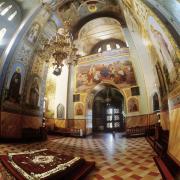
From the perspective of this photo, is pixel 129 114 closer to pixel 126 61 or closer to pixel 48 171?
pixel 126 61

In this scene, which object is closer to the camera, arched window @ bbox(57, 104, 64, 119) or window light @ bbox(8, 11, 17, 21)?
window light @ bbox(8, 11, 17, 21)

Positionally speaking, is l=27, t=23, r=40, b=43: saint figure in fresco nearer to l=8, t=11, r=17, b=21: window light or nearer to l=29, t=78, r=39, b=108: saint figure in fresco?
l=8, t=11, r=17, b=21: window light

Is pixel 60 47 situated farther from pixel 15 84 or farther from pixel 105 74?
pixel 105 74

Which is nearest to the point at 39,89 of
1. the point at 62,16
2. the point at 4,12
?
the point at 4,12

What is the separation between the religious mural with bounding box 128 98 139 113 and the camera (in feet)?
45.2

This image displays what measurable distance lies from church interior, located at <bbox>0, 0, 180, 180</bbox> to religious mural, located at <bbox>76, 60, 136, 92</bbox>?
10 centimetres

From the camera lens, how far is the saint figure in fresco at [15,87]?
10.2 m

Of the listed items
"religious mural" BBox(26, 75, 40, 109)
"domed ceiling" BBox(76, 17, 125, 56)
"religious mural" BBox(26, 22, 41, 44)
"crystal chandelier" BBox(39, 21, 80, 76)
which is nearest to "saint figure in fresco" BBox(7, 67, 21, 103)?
"religious mural" BBox(26, 75, 40, 109)

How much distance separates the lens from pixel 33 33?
1148cm

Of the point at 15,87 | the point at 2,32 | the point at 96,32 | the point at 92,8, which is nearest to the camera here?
the point at 2,32

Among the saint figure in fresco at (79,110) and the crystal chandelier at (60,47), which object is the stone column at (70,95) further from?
the crystal chandelier at (60,47)

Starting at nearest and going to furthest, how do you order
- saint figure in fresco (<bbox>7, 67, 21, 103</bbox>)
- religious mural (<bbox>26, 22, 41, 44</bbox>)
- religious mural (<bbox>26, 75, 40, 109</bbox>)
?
saint figure in fresco (<bbox>7, 67, 21, 103</bbox>) → religious mural (<bbox>26, 22, 41, 44</bbox>) → religious mural (<bbox>26, 75, 40, 109</bbox>)

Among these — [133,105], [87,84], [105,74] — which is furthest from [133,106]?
[87,84]

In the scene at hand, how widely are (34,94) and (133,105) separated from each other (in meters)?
9.15
